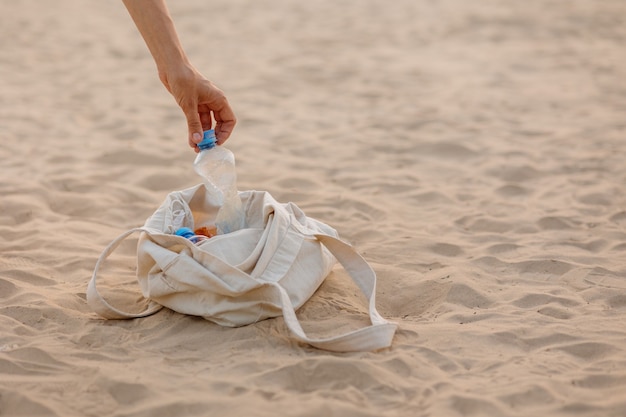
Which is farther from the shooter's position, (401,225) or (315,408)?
(401,225)

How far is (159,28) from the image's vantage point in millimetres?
2902

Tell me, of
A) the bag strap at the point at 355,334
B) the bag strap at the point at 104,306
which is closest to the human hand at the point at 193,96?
the bag strap at the point at 104,306

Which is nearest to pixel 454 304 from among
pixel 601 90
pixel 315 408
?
pixel 315 408

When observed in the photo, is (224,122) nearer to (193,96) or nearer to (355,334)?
(193,96)

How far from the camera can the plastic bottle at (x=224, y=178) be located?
3119 millimetres

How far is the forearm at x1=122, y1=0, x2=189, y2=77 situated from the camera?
2895 mm

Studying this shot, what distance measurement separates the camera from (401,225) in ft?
13.0

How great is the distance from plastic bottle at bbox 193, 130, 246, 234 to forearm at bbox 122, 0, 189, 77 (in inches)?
12.4

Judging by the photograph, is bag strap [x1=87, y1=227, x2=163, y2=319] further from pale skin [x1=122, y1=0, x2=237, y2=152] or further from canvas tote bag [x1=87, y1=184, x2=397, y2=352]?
pale skin [x1=122, y1=0, x2=237, y2=152]

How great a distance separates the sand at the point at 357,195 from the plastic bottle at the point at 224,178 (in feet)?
1.38

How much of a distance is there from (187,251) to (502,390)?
1.18 m

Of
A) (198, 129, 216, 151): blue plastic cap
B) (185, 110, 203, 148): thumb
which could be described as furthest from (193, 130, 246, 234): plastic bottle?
(185, 110, 203, 148): thumb

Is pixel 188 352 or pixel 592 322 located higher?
pixel 188 352

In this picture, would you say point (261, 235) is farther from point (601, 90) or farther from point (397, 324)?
point (601, 90)
